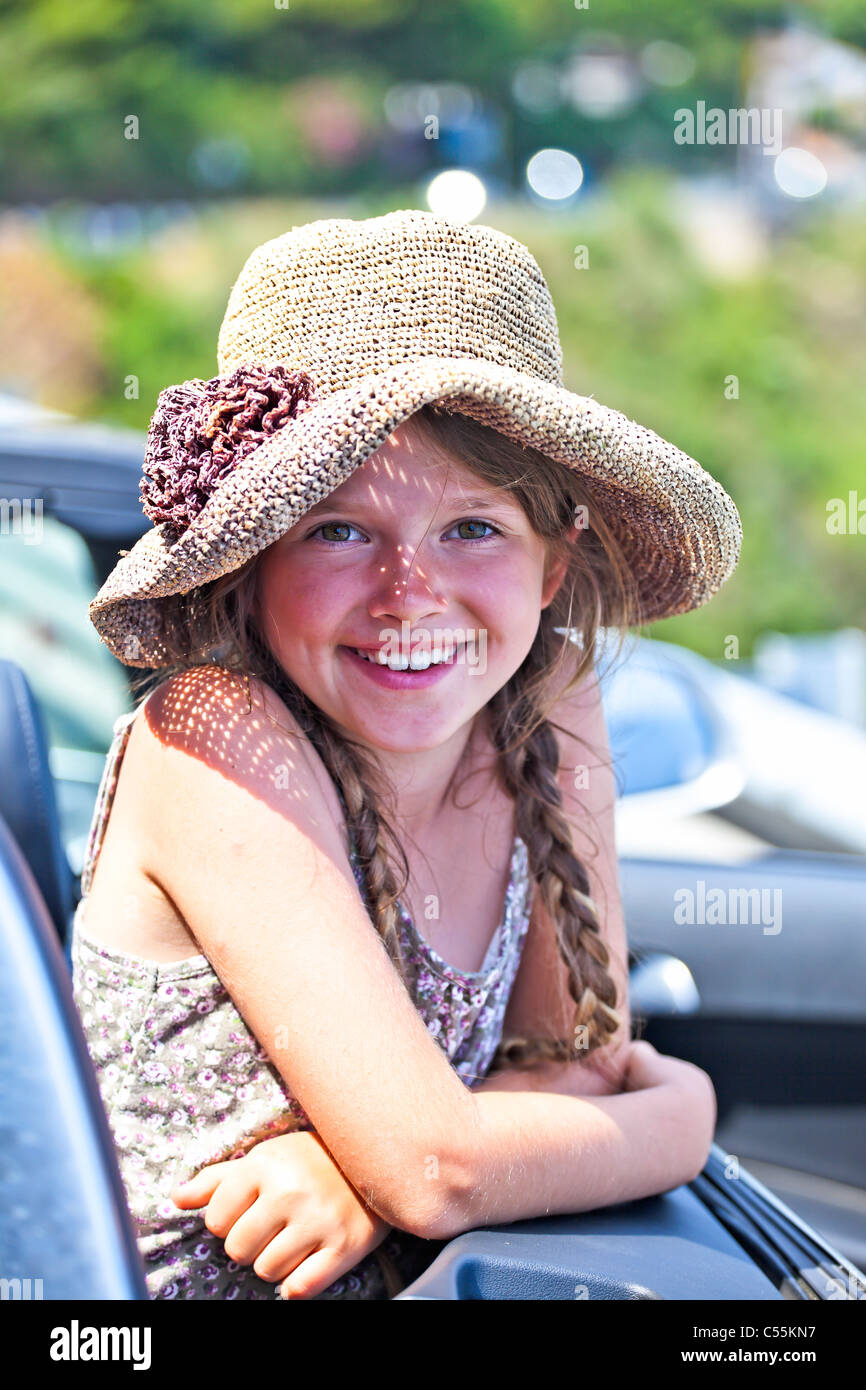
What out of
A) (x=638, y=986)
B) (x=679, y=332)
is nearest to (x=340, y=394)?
(x=638, y=986)

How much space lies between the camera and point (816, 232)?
45.6 ft

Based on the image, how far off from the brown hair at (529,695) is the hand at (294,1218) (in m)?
0.26

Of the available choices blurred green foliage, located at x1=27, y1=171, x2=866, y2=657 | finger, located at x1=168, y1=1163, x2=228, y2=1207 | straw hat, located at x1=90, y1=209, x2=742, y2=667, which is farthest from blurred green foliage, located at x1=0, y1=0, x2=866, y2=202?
finger, located at x1=168, y1=1163, x2=228, y2=1207

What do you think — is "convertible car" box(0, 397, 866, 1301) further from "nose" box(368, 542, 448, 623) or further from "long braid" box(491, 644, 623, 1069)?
"nose" box(368, 542, 448, 623)

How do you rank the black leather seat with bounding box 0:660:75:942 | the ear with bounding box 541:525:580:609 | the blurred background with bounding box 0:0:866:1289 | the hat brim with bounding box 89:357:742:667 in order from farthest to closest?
1. the blurred background with bounding box 0:0:866:1289
2. the black leather seat with bounding box 0:660:75:942
3. the ear with bounding box 541:525:580:609
4. the hat brim with bounding box 89:357:742:667

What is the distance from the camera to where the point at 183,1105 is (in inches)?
58.2

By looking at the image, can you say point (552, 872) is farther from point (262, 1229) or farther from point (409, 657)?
point (262, 1229)

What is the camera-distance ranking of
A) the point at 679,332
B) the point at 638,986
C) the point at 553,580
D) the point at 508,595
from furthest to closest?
the point at 679,332, the point at 638,986, the point at 553,580, the point at 508,595

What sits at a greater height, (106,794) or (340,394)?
(340,394)

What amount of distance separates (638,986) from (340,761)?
1.14 metres

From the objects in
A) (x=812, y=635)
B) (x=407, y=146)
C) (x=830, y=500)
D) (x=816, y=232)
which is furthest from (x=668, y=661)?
(x=407, y=146)

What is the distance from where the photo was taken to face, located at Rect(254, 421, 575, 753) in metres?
1.42

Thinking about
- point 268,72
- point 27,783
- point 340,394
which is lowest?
point 27,783
